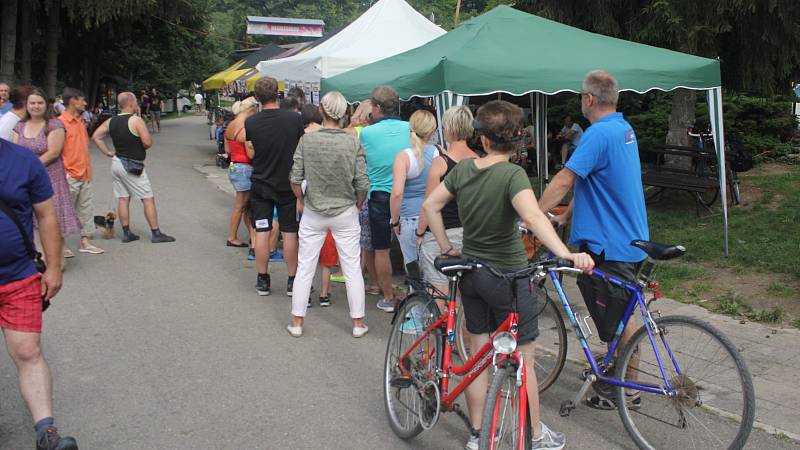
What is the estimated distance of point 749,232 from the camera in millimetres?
9188

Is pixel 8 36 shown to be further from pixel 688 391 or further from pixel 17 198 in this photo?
pixel 688 391

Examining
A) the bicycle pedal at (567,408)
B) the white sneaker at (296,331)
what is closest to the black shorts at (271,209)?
the white sneaker at (296,331)

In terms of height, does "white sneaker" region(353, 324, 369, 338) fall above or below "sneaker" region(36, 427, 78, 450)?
below

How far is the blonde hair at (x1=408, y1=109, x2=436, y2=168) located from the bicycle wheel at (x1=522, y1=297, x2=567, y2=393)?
5.09ft

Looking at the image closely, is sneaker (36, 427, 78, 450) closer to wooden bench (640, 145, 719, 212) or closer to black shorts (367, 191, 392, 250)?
black shorts (367, 191, 392, 250)

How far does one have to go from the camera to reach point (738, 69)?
41.4ft

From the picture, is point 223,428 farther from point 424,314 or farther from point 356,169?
point 356,169

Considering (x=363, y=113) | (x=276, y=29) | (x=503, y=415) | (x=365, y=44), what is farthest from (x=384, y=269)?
(x=276, y=29)

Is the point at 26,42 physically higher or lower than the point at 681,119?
higher

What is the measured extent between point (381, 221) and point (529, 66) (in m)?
2.68

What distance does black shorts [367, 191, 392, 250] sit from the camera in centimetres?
628

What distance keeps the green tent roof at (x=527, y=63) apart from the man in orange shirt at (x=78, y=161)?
3.29 m

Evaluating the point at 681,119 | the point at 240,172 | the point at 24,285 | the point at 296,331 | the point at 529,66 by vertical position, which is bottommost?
the point at 296,331

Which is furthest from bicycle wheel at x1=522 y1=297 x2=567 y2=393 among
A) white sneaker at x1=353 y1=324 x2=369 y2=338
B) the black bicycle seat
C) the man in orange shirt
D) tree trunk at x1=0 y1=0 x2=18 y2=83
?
tree trunk at x1=0 y1=0 x2=18 y2=83
